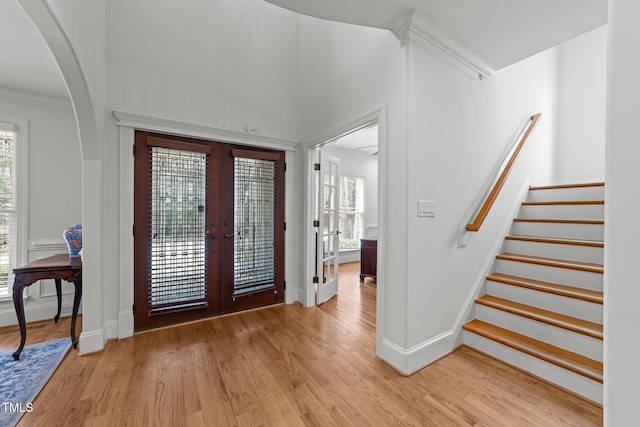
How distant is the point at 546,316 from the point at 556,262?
576 mm

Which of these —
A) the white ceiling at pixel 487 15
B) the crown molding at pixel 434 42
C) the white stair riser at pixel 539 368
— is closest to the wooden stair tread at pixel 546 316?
the white stair riser at pixel 539 368

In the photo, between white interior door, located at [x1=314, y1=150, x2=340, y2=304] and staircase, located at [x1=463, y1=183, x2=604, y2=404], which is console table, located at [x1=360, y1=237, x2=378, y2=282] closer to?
white interior door, located at [x1=314, y1=150, x2=340, y2=304]

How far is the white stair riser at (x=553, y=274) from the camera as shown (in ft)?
6.84

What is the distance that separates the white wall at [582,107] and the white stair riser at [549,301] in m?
2.60

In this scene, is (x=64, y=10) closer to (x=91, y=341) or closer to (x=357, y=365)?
(x=91, y=341)

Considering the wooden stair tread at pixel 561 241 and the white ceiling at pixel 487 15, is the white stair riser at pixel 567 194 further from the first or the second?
the white ceiling at pixel 487 15

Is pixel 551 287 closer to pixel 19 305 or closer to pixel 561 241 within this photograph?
pixel 561 241

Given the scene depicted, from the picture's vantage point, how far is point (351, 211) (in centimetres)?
638

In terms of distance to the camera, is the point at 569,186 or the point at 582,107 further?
the point at 582,107

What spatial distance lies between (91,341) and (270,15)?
4076mm

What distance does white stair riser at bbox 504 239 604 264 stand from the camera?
2259mm

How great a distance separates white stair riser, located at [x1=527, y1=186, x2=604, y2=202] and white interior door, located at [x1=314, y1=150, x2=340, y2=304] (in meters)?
2.54

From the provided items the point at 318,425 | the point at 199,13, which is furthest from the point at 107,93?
the point at 318,425

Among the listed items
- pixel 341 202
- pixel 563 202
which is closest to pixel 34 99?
pixel 341 202
